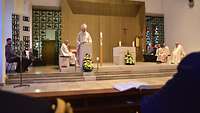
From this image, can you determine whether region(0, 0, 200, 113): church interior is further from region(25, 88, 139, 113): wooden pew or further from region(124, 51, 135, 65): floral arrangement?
region(25, 88, 139, 113): wooden pew

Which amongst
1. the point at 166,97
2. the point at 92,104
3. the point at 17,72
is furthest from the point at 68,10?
the point at 166,97

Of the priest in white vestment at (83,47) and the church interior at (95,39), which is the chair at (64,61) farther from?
the priest in white vestment at (83,47)

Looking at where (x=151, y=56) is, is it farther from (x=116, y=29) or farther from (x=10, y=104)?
(x=10, y=104)

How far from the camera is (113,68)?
10070 mm

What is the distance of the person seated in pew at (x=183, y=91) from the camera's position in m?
1.21

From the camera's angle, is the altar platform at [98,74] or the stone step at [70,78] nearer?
the stone step at [70,78]

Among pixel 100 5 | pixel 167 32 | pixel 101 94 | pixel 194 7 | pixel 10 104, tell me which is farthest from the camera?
pixel 167 32

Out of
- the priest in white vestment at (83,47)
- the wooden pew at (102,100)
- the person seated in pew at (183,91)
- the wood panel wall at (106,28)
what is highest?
the wood panel wall at (106,28)

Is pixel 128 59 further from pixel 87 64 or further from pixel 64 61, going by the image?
pixel 64 61

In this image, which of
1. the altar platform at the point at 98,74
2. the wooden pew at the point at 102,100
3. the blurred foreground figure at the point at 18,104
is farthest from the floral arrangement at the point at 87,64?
the blurred foreground figure at the point at 18,104

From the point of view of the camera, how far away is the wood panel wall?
13.9 m

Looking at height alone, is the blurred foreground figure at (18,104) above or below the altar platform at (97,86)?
above

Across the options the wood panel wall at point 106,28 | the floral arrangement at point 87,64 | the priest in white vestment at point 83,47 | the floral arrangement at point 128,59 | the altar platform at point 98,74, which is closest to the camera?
the altar platform at point 98,74

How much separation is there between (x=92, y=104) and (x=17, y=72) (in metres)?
7.30
